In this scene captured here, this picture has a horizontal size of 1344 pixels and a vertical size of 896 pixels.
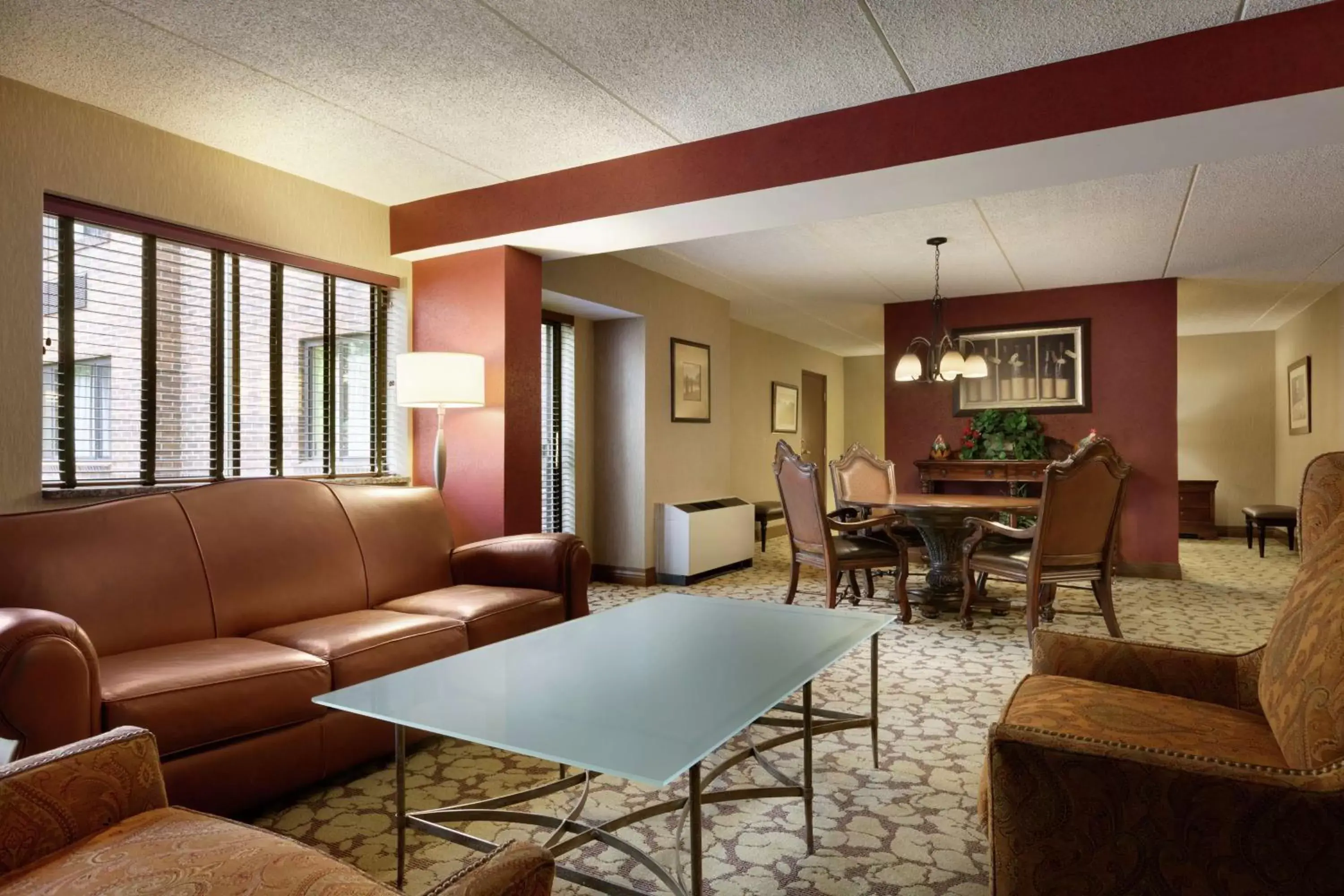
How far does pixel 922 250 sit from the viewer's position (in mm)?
5238

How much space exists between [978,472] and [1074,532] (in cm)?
272

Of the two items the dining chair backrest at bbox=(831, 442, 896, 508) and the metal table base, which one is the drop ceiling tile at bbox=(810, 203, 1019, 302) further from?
the metal table base

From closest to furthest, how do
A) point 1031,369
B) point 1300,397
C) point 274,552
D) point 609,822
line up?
1. point 609,822
2. point 274,552
3. point 1031,369
4. point 1300,397

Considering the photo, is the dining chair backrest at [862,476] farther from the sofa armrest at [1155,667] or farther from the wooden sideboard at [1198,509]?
the wooden sideboard at [1198,509]

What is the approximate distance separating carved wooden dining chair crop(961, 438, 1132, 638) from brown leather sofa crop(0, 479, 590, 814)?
2244mm

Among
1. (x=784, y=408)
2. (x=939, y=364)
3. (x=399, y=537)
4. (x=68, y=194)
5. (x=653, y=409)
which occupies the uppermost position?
(x=68, y=194)

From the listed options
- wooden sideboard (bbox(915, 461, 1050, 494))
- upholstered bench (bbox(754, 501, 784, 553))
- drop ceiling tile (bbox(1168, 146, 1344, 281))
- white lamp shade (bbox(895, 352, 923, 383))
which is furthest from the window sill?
wooden sideboard (bbox(915, 461, 1050, 494))

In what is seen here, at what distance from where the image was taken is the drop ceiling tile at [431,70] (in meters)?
2.33

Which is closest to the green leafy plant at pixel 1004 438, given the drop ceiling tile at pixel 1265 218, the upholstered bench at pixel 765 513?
the drop ceiling tile at pixel 1265 218

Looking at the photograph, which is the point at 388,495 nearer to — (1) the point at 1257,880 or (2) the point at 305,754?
(2) the point at 305,754

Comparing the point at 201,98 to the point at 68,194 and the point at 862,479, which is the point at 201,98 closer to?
the point at 68,194

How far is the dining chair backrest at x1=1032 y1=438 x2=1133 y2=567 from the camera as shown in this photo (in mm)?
3832

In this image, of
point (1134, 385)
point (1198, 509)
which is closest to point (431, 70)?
point (1134, 385)

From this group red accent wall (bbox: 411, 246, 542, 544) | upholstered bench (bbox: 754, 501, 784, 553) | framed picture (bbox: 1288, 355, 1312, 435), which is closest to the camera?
red accent wall (bbox: 411, 246, 542, 544)
